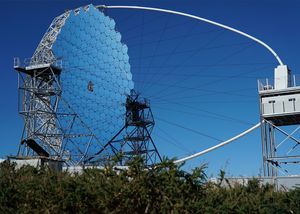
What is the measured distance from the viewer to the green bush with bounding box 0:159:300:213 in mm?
7770

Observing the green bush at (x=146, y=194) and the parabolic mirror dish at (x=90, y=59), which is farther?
the parabolic mirror dish at (x=90, y=59)

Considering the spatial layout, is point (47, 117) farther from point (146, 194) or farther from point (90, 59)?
point (146, 194)

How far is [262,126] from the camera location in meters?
37.6

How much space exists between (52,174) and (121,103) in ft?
113

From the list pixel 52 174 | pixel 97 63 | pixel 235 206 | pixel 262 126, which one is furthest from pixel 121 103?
pixel 235 206

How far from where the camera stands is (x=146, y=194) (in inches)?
344

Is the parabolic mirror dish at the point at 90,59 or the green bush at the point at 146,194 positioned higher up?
the parabolic mirror dish at the point at 90,59

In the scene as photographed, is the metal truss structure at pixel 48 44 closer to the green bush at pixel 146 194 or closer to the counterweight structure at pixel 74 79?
the counterweight structure at pixel 74 79

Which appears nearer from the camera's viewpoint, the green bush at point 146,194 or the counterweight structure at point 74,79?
the green bush at point 146,194

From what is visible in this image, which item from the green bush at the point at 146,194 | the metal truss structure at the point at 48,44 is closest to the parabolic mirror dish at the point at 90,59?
the metal truss structure at the point at 48,44

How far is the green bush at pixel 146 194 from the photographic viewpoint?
777 cm

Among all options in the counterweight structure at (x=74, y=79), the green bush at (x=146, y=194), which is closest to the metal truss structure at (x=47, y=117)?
the counterweight structure at (x=74, y=79)

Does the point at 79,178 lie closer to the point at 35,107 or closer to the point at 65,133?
the point at 65,133

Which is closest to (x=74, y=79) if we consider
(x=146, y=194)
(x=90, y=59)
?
(x=90, y=59)
